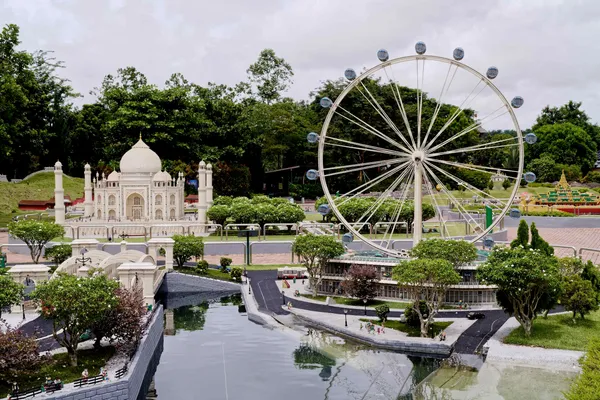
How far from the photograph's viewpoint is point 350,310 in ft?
104

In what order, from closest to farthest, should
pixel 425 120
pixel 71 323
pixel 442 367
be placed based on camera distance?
pixel 71 323 < pixel 442 367 < pixel 425 120

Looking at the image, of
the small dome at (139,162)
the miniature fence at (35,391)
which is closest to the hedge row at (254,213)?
the small dome at (139,162)

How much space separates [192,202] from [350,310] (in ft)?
140

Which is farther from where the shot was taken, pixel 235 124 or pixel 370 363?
pixel 235 124

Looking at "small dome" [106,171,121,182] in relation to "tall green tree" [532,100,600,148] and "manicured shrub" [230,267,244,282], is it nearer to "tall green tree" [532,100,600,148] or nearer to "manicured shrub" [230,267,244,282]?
"manicured shrub" [230,267,244,282]

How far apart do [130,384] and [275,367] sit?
20.5 ft

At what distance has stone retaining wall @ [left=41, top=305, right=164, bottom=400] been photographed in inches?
755

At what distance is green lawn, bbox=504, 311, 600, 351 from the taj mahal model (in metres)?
32.8

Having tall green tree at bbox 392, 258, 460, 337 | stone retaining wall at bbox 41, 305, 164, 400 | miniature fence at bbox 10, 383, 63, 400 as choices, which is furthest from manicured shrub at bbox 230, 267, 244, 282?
miniature fence at bbox 10, 383, 63, 400

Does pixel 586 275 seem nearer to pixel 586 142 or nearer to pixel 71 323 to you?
pixel 71 323

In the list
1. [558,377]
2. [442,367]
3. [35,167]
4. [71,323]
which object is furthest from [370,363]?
[35,167]

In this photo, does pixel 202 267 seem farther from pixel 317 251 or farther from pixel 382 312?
pixel 382 312

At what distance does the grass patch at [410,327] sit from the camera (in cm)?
2744

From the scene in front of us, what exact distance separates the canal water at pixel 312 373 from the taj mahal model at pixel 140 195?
89.5ft
